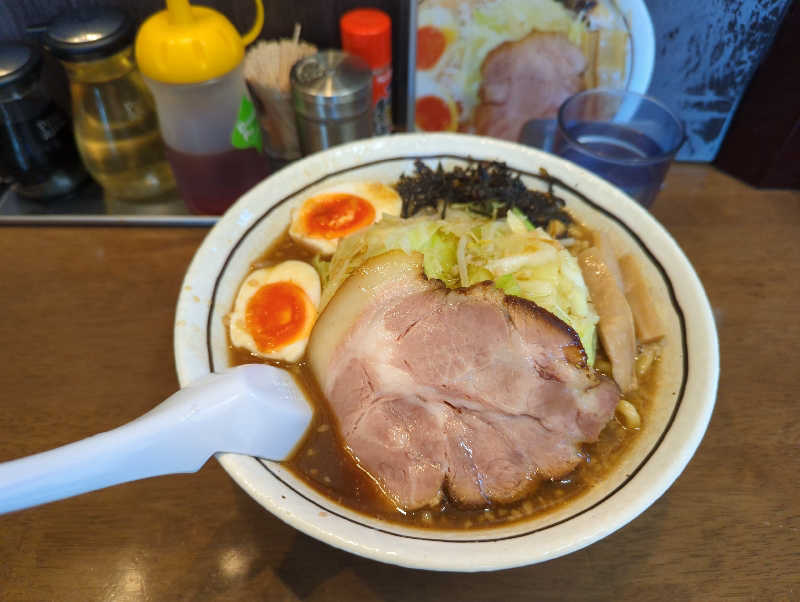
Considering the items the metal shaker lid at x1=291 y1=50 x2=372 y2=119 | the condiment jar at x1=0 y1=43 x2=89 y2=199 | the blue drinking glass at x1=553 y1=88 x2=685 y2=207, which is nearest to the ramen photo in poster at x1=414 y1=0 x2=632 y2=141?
the blue drinking glass at x1=553 y1=88 x2=685 y2=207

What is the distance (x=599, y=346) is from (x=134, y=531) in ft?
4.04

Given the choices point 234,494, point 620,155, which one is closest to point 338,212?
point 234,494

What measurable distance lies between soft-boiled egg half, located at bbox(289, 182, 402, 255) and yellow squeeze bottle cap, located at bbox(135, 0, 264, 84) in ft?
1.66

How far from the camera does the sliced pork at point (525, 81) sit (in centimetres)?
199

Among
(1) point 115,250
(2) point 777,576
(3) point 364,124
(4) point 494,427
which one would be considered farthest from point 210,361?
(2) point 777,576

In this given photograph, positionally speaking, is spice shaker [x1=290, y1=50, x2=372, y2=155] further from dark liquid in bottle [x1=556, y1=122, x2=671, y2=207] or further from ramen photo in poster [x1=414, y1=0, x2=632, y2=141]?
dark liquid in bottle [x1=556, y1=122, x2=671, y2=207]

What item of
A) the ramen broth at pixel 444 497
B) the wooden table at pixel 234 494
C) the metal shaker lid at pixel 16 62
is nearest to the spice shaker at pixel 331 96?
the wooden table at pixel 234 494

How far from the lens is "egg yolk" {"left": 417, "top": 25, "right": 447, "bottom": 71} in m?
1.98

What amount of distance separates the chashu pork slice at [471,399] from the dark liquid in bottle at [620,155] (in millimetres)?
871

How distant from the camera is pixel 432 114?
7.25 feet

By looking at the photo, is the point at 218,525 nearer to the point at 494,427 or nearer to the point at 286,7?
the point at 494,427

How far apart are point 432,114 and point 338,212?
2.69 feet

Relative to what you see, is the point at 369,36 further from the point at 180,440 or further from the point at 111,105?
the point at 180,440

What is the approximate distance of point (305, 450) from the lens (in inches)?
47.6
